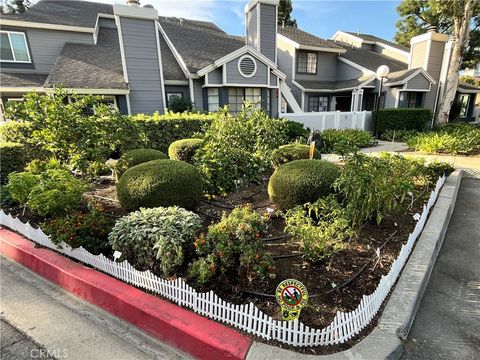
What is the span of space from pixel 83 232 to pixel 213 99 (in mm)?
10498

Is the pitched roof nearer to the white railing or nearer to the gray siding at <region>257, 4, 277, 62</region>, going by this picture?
the gray siding at <region>257, 4, 277, 62</region>

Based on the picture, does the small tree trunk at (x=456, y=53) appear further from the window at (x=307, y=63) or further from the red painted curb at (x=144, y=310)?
the red painted curb at (x=144, y=310)

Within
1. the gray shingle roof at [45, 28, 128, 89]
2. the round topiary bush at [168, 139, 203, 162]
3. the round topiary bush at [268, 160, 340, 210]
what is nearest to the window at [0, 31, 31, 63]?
the gray shingle roof at [45, 28, 128, 89]

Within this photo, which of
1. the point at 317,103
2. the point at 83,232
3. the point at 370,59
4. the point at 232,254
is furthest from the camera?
the point at 370,59

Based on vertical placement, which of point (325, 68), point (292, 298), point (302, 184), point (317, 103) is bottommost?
point (292, 298)

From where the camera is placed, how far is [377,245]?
3568mm

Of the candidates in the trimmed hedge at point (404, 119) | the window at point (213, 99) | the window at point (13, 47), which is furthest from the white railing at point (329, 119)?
the window at point (13, 47)

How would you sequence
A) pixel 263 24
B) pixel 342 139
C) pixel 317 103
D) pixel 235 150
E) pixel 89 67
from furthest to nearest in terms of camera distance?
pixel 317 103 → pixel 263 24 → pixel 89 67 → pixel 342 139 → pixel 235 150

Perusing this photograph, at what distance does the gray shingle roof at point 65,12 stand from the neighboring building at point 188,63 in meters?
0.04

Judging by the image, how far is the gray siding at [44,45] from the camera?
12102 millimetres

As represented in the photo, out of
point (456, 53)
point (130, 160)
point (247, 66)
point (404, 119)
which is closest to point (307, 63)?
point (247, 66)

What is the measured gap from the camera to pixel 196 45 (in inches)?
548

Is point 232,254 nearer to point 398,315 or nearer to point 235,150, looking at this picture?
point 398,315

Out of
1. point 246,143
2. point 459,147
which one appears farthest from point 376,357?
point 459,147
